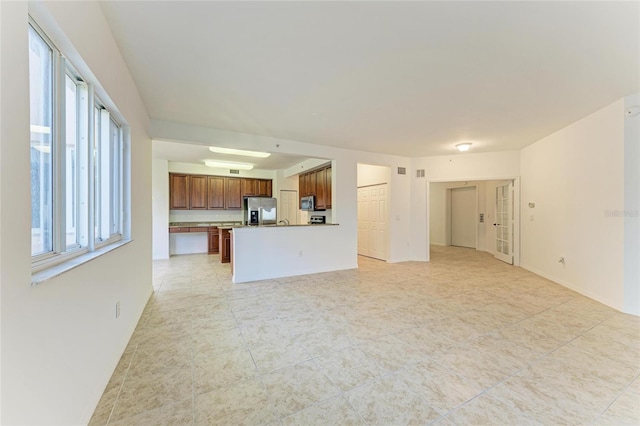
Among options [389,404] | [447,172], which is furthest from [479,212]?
[389,404]

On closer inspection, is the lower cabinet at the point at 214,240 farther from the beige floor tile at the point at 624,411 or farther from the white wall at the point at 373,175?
the beige floor tile at the point at 624,411

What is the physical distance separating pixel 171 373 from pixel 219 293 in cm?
191

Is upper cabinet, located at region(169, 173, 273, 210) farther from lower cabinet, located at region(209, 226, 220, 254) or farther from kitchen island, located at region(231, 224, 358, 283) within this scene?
kitchen island, located at region(231, 224, 358, 283)

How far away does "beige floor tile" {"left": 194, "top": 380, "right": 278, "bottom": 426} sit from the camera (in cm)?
148

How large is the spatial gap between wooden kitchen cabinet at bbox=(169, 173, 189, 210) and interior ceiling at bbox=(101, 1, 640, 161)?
12.5ft

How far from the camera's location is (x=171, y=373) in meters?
1.89

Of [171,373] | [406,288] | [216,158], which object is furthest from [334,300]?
[216,158]

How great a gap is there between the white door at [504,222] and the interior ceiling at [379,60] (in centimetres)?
242

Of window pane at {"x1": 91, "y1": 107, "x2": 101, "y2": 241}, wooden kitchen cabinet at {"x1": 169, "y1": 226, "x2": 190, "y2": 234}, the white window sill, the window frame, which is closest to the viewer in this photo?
the white window sill

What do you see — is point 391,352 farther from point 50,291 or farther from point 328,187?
point 328,187

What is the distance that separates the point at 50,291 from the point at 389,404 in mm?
1938

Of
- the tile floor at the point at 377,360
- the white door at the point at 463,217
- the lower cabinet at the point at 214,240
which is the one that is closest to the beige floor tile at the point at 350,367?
the tile floor at the point at 377,360

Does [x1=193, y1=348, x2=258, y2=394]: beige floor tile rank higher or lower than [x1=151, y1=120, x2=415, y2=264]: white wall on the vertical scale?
lower

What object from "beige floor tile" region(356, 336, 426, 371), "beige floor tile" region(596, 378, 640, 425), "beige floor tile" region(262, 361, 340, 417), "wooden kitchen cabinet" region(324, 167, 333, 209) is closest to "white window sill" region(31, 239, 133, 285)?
"beige floor tile" region(262, 361, 340, 417)
